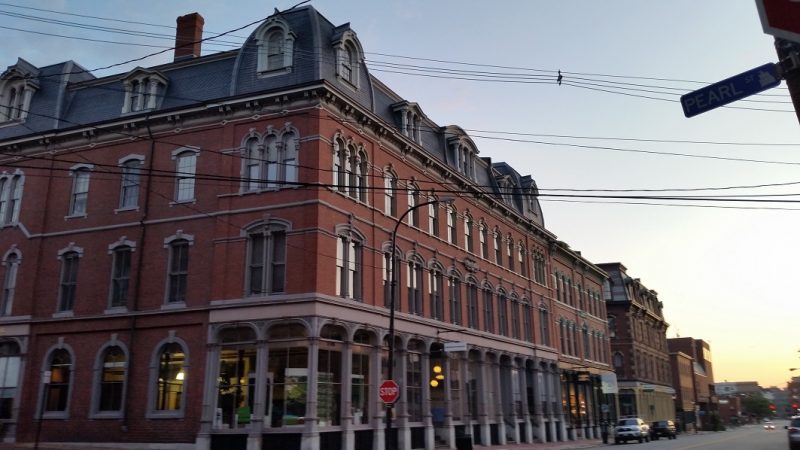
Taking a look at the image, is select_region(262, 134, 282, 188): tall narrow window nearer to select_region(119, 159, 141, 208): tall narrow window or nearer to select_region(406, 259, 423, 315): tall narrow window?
select_region(119, 159, 141, 208): tall narrow window

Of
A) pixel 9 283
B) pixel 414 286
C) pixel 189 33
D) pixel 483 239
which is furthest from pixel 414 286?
pixel 9 283

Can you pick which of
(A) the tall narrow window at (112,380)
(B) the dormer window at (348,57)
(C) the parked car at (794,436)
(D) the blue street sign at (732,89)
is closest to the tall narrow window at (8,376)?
(A) the tall narrow window at (112,380)

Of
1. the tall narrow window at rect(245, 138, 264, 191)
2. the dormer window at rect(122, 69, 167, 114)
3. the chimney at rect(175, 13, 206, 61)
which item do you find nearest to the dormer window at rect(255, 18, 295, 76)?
the tall narrow window at rect(245, 138, 264, 191)

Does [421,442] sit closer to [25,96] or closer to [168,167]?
[168,167]

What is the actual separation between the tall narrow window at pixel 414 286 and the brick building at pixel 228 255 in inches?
4.0

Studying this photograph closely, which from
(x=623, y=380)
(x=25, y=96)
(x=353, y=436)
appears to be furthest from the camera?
(x=623, y=380)

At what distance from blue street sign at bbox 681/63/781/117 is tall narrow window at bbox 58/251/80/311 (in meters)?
28.4

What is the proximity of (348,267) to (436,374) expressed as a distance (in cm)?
927

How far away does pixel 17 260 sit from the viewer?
31.2 meters

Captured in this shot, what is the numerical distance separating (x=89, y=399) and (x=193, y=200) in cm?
931

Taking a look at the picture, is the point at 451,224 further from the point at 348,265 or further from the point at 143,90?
the point at 143,90

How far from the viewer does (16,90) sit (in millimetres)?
33812

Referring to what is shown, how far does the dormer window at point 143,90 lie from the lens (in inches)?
1190

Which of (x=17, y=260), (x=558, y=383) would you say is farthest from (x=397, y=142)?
(x=558, y=383)
